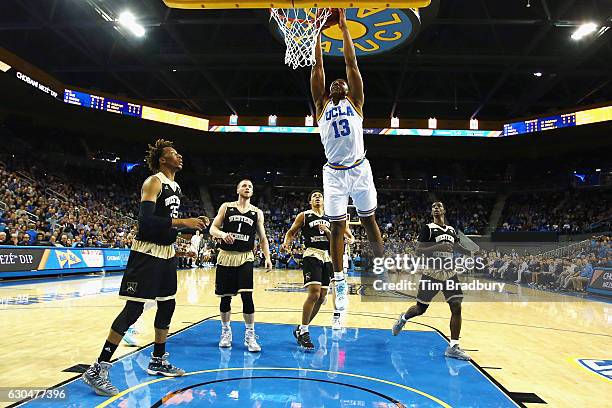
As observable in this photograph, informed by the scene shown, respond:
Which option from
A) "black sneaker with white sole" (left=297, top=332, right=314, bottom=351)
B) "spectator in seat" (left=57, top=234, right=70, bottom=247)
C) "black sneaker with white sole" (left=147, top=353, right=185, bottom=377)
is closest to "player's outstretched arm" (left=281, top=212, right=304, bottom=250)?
"black sneaker with white sole" (left=297, top=332, right=314, bottom=351)

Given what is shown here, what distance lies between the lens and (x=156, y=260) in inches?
157

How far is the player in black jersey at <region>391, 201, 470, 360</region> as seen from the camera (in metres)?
5.23

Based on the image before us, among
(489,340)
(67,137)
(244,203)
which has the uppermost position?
(67,137)

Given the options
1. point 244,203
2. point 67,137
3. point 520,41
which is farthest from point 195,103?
point 244,203

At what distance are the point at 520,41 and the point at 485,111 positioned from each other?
11.4m

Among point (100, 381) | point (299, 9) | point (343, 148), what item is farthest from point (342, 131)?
point (100, 381)

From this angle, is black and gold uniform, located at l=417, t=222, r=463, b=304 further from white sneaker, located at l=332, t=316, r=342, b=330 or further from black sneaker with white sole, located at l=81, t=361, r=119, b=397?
black sneaker with white sole, located at l=81, t=361, r=119, b=397

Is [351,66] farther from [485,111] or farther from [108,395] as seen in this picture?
[485,111]

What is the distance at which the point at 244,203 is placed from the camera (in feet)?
18.3

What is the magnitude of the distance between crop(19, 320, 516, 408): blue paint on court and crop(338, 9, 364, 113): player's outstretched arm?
274 centimetres

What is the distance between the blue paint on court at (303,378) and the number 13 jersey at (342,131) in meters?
2.15

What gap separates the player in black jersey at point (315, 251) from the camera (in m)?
5.86

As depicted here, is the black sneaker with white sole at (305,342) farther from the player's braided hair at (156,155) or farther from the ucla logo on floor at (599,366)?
the ucla logo on floor at (599,366)

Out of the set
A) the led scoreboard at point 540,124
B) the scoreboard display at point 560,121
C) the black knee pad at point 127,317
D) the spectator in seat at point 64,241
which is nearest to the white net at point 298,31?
the black knee pad at point 127,317
